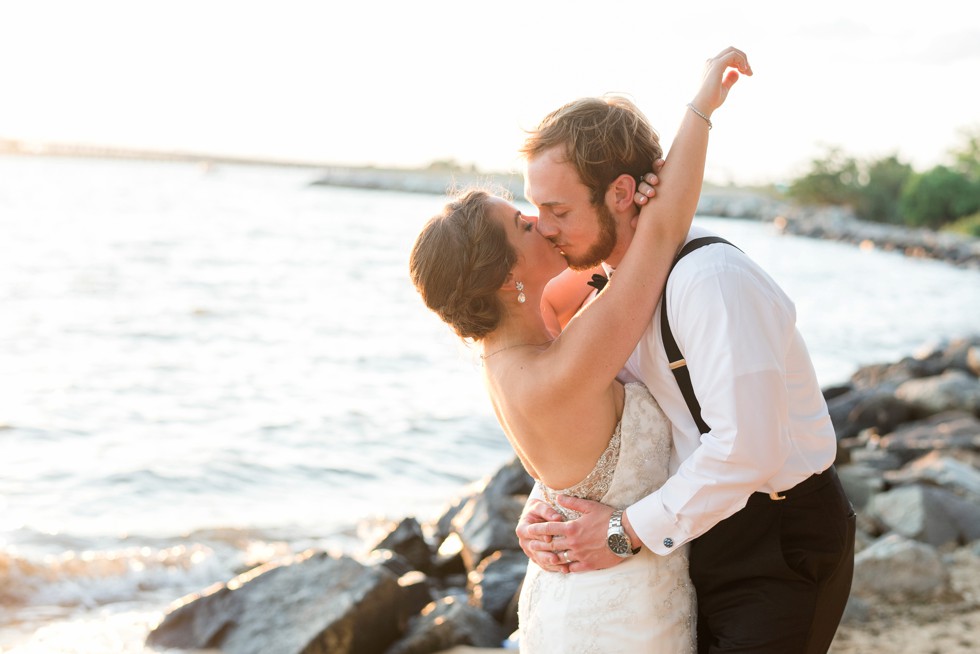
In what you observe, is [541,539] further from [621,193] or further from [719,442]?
[621,193]

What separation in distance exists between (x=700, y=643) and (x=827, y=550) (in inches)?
14.9

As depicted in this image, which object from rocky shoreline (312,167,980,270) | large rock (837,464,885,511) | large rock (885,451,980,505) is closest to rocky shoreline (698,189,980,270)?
rocky shoreline (312,167,980,270)

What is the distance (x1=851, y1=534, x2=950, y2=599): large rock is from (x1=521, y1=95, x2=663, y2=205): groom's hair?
11.4 ft

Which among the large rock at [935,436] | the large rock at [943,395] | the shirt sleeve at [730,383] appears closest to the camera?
the shirt sleeve at [730,383]

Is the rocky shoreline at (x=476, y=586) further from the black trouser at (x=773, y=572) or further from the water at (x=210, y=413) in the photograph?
the black trouser at (x=773, y=572)

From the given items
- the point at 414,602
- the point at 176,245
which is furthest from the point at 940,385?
the point at 176,245

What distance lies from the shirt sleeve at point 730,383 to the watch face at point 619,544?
145mm

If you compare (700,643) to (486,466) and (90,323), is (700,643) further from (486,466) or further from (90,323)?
(90,323)

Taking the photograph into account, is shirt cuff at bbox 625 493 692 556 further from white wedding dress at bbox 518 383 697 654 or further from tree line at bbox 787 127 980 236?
tree line at bbox 787 127 980 236

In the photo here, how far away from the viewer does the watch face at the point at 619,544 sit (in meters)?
2.38

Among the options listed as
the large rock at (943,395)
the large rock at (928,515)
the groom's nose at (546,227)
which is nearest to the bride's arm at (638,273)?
the groom's nose at (546,227)

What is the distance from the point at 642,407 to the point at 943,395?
935 cm

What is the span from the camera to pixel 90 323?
52.6 ft

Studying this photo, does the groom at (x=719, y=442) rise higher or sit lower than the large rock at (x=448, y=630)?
higher
